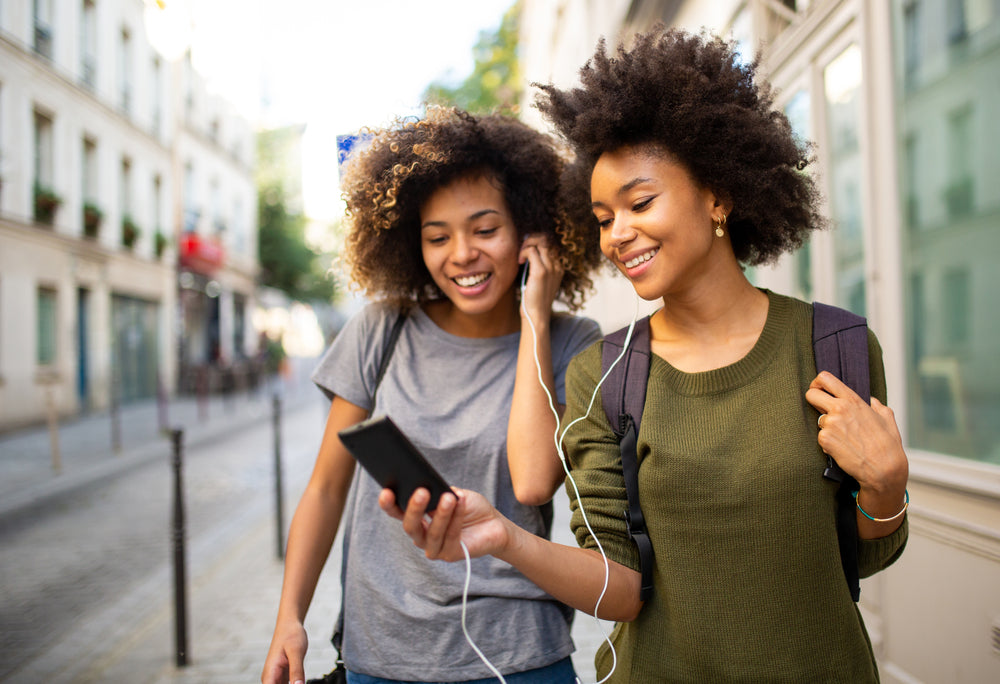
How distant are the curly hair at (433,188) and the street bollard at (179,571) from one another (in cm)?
265

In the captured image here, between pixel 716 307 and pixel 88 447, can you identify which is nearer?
pixel 716 307

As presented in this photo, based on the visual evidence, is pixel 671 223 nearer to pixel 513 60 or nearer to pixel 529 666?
pixel 529 666

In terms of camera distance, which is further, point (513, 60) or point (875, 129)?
point (513, 60)

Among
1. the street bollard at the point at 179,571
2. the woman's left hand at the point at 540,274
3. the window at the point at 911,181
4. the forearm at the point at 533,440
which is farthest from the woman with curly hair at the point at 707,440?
the street bollard at the point at 179,571

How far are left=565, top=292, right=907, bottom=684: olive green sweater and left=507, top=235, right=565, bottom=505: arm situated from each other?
226mm

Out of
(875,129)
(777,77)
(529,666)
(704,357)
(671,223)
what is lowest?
(529,666)

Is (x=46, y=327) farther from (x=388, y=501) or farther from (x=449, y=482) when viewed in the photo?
(x=388, y=501)

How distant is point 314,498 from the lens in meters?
1.96

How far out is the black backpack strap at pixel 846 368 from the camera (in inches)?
55.4

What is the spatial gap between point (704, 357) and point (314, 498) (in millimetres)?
1072

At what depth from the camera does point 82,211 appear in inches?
380

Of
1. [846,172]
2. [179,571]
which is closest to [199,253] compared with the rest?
[179,571]

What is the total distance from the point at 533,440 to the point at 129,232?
47.9 feet

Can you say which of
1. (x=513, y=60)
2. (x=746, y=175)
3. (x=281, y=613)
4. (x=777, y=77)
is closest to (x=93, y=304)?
(x=777, y=77)
